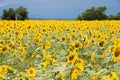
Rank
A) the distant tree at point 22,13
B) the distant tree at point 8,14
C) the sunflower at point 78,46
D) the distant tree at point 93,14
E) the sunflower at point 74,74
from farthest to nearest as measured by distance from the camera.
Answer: the distant tree at point 93,14 < the distant tree at point 8,14 < the distant tree at point 22,13 < the sunflower at point 78,46 < the sunflower at point 74,74

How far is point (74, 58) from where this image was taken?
15.8ft

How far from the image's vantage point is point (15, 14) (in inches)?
1452

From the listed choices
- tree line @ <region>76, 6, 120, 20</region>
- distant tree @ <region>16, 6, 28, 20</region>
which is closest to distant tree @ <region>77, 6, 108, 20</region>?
tree line @ <region>76, 6, 120, 20</region>

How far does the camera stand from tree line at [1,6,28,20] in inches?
1405

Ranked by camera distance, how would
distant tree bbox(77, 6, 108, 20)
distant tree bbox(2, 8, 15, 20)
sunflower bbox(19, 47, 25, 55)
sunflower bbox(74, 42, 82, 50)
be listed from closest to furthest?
sunflower bbox(74, 42, 82, 50), sunflower bbox(19, 47, 25, 55), distant tree bbox(2, 8, 15, 20), distant tree bbox(77, 6, 108, 20)

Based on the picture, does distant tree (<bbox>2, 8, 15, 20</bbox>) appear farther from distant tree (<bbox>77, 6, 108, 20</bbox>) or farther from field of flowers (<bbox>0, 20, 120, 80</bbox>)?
field of flowers (<bbox>0, 20, 120, 80</bbox>)

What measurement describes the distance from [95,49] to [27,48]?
6.59 ft

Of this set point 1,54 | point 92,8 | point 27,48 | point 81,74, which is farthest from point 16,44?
point 92,8

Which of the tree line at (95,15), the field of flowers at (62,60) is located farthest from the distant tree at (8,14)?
the field of flowers at (62,60)

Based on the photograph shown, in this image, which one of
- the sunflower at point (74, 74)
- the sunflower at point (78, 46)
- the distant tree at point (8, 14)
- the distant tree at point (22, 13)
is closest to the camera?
the sunflower at point (74, 74)

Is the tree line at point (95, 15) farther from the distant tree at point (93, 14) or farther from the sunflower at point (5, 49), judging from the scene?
the sunflower at point (5, 49)

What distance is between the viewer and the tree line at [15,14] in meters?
35.7

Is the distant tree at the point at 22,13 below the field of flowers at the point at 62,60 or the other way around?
below

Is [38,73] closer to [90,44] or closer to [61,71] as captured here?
[61,71]
